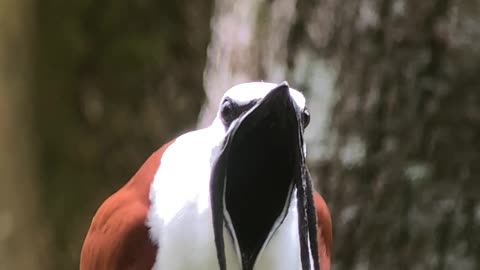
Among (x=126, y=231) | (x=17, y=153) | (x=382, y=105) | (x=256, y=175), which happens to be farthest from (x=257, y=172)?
(x=17, y=153)

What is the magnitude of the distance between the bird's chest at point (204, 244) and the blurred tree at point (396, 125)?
40 centimetres

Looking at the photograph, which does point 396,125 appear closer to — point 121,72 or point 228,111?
point 228,111

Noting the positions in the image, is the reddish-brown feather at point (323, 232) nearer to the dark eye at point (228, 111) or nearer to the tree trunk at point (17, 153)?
the dark eye at point (228, 111)

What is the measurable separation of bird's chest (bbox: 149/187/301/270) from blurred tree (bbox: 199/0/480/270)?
40 centimetres

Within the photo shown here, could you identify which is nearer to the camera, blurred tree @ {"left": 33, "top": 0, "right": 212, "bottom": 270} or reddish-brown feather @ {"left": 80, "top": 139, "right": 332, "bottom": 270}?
reddish-brown feather @ {"left": 80, "top": 139, "right": 332, "bottom": 270}

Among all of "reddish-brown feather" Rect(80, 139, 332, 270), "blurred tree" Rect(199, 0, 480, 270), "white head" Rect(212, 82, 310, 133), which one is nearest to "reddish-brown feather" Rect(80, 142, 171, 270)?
"reddish-brown feather" Rect(80, 139, 332, 270)

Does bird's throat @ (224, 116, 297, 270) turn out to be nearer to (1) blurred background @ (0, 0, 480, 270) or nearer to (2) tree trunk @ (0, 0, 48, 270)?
→ (1) blurred background @ (0, 0, 480, 270)

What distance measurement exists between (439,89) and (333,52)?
0.12 metres

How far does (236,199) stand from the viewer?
1.86 ft

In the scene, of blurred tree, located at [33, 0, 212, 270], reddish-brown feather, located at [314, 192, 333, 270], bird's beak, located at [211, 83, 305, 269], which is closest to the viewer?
bird's beak, located at [211, 83, 305, 269]

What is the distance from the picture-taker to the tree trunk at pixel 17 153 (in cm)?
166

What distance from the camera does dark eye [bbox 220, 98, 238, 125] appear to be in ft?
1.84

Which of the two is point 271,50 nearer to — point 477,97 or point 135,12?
point 477,97

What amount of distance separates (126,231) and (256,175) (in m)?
0.12
